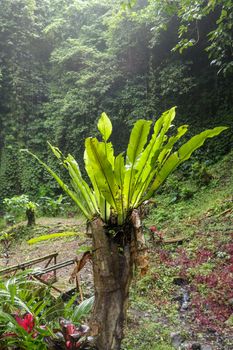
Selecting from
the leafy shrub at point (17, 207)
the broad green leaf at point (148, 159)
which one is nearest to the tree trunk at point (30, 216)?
the leafy shrub at point (17, 207)

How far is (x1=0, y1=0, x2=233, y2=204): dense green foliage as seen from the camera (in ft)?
29.1

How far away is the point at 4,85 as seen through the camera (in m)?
11.8

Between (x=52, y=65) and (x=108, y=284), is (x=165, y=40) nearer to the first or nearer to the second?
(x=52, y=65)

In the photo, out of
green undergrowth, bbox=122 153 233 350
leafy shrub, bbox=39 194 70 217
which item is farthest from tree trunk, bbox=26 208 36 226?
green undergrowth, bbox=122 153 233 350

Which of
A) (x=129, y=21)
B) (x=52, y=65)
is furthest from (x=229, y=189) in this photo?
(x=52, y=65)

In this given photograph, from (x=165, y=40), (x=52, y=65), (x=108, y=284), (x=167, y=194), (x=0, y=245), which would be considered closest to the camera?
(x=108, y=284)

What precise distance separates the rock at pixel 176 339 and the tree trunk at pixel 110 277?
1588 millimetres

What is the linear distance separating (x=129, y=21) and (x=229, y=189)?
627 centimetres

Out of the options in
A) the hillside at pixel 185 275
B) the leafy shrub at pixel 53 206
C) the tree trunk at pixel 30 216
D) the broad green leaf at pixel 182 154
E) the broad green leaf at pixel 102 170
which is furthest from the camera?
the leafy shrub at pixel 53 206

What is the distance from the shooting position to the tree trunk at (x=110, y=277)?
1.44 metres

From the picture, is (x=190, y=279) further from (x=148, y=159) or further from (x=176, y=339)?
(x=148, y=159)

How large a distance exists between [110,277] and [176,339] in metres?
1.85

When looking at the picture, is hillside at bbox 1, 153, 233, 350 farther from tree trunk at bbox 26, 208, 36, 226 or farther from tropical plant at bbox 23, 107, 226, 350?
tree trunk at bbox 26, 208, 36, 226

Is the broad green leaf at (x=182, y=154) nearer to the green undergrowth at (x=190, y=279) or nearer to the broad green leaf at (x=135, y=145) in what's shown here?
the broad green leaf at (x=135, y=145)
